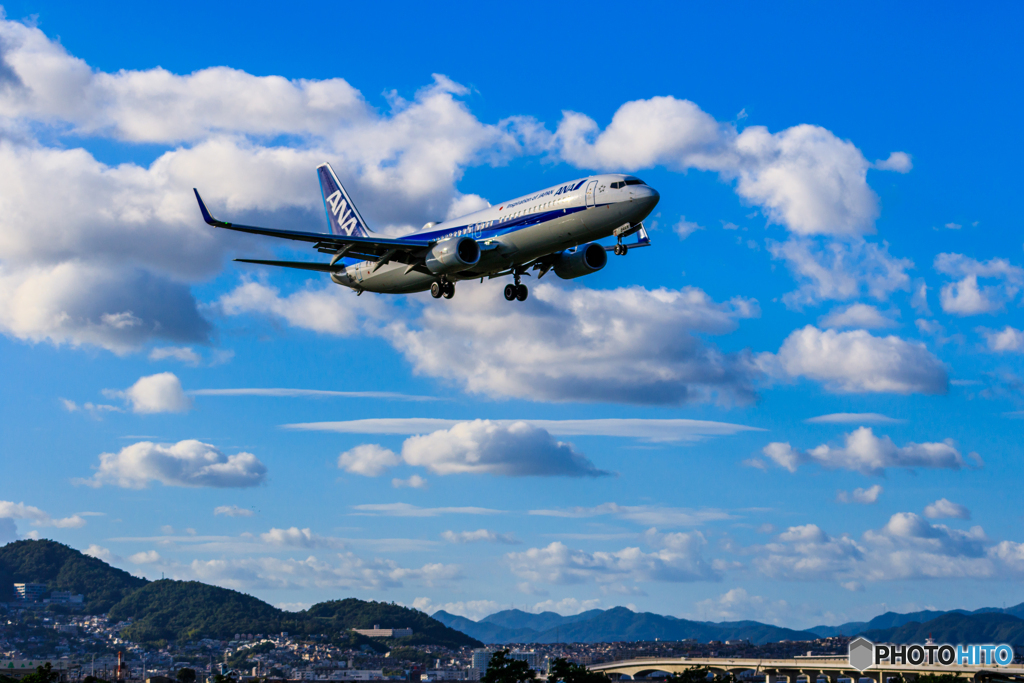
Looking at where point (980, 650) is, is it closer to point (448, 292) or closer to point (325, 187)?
point (448, 292)

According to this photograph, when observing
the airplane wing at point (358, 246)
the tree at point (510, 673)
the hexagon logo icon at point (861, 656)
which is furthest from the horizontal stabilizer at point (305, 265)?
the tree at point (510, 673)

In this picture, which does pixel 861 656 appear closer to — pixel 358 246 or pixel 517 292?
pixel 517 292

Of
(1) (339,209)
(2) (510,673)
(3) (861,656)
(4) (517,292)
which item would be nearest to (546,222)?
(4) (517,292)

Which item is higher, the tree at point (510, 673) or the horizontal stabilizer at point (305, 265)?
the horizontal stabilizer at point (305, 265)

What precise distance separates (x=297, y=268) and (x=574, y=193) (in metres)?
24.2

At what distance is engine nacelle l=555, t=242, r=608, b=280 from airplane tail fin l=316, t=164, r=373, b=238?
28612mm

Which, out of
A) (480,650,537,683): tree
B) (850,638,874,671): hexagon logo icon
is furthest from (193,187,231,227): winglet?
(480,650,537,683): tree

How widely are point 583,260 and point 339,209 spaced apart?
119ft

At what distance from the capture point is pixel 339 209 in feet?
322

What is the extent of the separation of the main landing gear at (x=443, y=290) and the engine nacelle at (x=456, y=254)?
9.90ft

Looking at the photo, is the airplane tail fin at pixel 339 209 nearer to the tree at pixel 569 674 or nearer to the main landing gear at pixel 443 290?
the main landing gear at pixel 443 290

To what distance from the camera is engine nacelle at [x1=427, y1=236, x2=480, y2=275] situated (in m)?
64.4

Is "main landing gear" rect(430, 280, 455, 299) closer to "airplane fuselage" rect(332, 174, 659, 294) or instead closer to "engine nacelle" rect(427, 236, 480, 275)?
"airplane fuselage" rect(332, 174, 659, 294)

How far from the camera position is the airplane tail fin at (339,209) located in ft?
313
